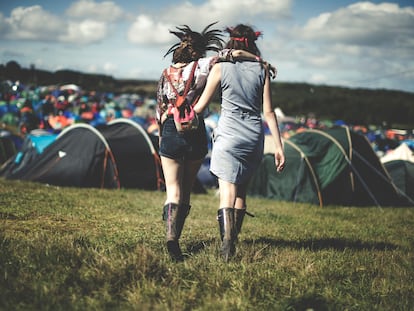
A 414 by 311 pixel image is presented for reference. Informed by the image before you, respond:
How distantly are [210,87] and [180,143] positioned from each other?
1.76ft

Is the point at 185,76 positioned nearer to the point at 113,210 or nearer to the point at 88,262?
the point at 88,262

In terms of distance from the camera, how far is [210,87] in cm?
357

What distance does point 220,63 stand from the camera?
11.7ft

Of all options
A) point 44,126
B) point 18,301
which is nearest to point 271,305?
point 18,301

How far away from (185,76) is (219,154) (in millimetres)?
731

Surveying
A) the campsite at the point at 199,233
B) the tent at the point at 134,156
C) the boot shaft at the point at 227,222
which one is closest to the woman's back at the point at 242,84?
the boot shaft at the point at 227,222

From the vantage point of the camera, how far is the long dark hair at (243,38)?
371 cm

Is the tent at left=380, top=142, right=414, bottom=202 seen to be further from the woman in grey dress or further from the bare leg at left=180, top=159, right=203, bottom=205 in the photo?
Answer: the bare leg at left=180, top=159, right=203, bottom=205

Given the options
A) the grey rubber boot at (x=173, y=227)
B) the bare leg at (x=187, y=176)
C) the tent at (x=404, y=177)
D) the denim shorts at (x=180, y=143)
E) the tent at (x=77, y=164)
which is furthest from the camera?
the tent at (x=404, y=177)

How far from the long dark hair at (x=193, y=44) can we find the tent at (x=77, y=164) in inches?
263

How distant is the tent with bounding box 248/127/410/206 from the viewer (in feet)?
A: 35.1

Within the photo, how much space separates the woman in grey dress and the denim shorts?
0.16 m

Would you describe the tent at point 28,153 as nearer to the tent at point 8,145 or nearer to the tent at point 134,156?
the tent at point 8,145

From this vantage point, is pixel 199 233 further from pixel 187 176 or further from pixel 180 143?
pixel 180 143
